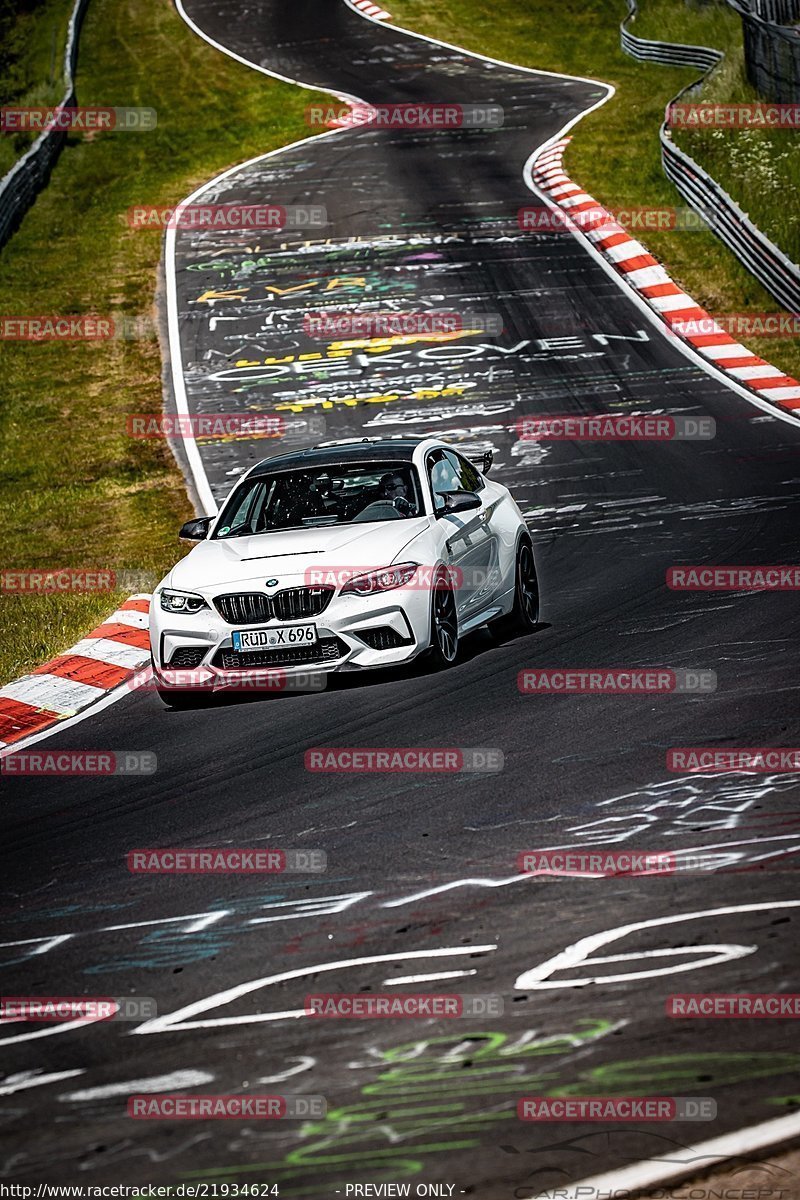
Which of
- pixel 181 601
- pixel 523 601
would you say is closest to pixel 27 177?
pixel 523 601

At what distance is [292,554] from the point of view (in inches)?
432

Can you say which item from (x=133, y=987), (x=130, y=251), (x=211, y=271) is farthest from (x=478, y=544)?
(x=130, y=251)

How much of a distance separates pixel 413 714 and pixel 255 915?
3.21m

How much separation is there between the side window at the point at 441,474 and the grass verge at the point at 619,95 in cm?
1015

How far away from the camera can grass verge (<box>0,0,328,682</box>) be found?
17031 mm

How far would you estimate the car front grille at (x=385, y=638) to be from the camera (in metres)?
10.6
